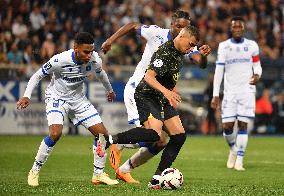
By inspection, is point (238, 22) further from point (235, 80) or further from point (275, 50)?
point (275, 50)

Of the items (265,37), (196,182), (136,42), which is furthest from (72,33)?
(196,182)

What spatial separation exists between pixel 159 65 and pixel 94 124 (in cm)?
156

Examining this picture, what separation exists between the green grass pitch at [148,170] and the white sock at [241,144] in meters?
0.28

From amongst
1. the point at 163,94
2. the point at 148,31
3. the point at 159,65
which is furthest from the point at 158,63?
the point at 148,31

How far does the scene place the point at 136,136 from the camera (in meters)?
10.5

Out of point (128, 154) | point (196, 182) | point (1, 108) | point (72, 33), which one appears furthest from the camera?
point (72, 33)

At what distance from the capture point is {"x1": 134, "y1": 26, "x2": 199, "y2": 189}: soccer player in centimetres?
1065

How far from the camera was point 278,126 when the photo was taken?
27.1 m

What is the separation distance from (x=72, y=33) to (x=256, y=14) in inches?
318

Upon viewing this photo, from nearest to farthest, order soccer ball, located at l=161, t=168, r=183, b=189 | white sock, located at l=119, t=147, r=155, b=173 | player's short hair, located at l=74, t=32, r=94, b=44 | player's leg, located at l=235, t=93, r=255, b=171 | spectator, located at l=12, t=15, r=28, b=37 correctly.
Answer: soccer ball, located at l=161, t=168, r=183, b=189
player's short hair, located at l=74, t=32, r=94, b=44
white sock, located at l=119, t=147, r=155, b=173
player's leg, located at l=235, t=93, r=255, b=171
spectator, located at l=12, t=15, r=28, b=37

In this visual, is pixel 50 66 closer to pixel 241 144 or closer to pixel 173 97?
pixel 173 97

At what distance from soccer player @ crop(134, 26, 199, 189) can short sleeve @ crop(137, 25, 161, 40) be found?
192 cm

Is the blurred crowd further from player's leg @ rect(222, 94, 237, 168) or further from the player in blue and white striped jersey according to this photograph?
the player in blue and white striped jersey

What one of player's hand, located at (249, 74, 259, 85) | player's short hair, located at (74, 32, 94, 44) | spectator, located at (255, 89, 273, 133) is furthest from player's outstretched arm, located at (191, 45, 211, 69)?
spectator, located at (255, 89, 273, 133)
